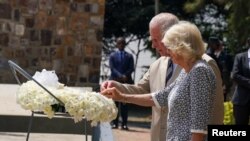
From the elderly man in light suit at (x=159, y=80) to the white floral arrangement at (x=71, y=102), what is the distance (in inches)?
Answer: 22.2

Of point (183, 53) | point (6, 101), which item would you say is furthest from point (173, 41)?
point (6, 101)

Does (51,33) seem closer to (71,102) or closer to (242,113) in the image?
(242,113)

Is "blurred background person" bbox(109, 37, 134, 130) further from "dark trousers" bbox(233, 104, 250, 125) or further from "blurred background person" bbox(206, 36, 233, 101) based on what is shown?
"dark trousers" bbox(233, 104, 250, 125)

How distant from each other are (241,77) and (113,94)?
4.86 metres

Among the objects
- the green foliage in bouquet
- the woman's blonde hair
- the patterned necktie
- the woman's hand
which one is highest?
the woman's blonde hair

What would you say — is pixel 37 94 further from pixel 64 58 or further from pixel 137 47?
pixel 137 47

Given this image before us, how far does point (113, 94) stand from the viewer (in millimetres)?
4867

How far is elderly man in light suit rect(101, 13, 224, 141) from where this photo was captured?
14.6 ft

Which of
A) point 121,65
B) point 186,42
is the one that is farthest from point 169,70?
point 121,65

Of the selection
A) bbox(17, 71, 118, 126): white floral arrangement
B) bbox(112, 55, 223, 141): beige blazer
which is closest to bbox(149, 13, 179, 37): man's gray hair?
bbox(112, 55, 223, 141): beige blazer

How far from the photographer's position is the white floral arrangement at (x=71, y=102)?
171 inches

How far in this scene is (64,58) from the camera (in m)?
14.8

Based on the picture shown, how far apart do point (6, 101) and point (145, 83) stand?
5.63 meters

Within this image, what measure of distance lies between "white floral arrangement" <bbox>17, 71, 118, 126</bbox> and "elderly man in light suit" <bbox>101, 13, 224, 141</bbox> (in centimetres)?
56
